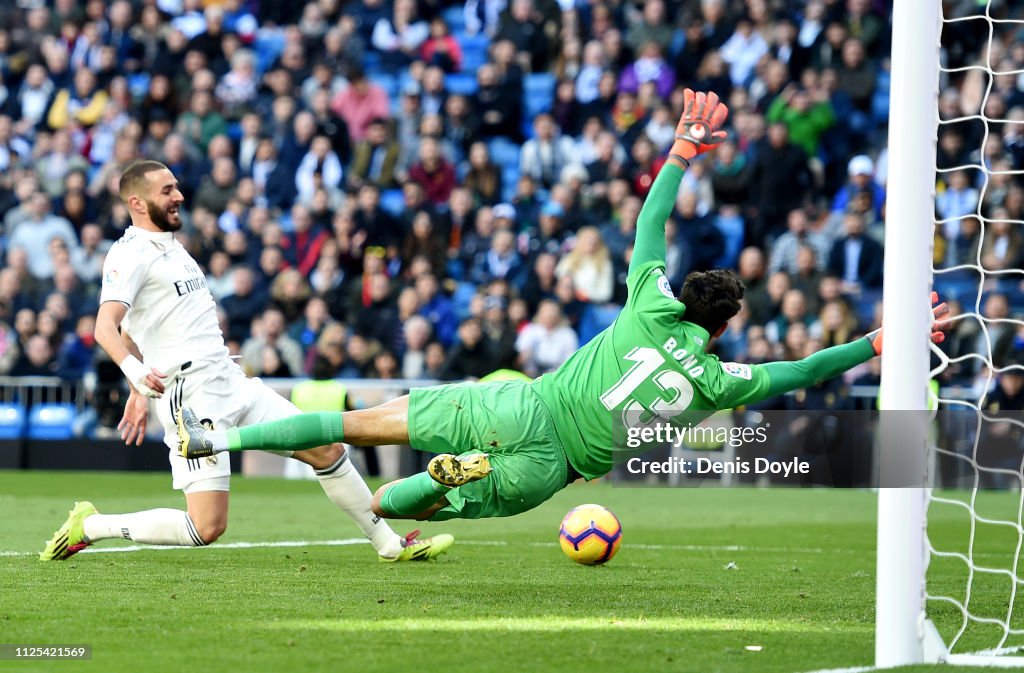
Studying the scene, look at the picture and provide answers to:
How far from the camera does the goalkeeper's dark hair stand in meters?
7.25

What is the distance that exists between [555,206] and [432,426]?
495 inches

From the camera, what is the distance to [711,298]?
725 centimetres

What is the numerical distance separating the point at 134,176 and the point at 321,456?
183 cm

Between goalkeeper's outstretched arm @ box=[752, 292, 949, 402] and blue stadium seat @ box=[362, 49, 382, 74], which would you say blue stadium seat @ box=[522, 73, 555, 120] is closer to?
blue stadium seat @ box=[362, 49, 382, 74]

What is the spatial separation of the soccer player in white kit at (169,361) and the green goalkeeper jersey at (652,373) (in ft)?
6.18

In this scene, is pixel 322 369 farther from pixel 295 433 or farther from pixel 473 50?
pixel 295 433

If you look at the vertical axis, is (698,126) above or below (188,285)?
above

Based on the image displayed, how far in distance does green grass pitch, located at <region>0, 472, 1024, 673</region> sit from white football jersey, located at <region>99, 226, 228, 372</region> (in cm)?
118

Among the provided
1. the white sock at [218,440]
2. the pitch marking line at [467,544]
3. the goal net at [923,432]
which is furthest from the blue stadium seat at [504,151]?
the white sock at [218,440]

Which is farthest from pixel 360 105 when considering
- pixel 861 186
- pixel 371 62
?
pixel 861 186

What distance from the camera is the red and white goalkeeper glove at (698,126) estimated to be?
7398 mm

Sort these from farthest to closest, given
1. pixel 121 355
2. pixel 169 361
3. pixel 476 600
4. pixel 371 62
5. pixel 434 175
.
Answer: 1. pixel 371 62
2. pixel 434 175
3. pixel 169 361
4. pixel 121 355
5. pixel 476 600

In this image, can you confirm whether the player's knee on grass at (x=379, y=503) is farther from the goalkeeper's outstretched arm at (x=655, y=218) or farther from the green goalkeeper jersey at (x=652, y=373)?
the goalkeeper's outstretched arm at (x=655, y=218)

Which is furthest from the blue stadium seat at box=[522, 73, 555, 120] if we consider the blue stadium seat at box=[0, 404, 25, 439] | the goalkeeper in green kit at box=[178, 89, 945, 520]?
the goalkeeper in green kit at box=[178, 89, 945, 520]
